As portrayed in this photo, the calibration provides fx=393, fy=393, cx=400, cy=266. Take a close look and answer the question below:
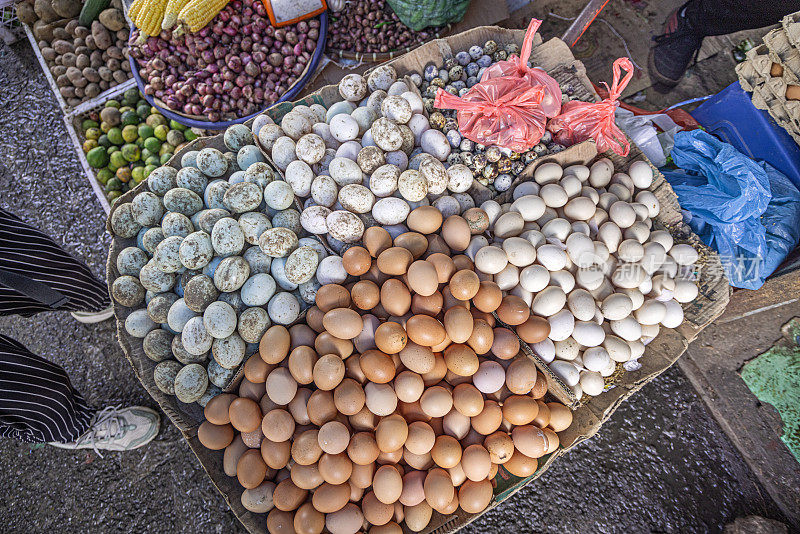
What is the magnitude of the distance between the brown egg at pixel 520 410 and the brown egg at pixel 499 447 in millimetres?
78

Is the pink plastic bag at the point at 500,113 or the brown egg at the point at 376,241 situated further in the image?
the pink plastic bag at the point at 500,113

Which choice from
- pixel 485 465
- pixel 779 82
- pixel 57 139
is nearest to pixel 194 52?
pixel 57 139

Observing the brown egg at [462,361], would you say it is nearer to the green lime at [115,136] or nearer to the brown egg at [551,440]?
the brown egg at [551,440]

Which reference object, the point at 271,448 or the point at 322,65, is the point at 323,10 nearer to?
the point at 322,65

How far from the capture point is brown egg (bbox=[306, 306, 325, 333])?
5.64ft

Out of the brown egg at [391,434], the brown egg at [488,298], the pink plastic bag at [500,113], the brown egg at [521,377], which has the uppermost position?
the pink plastic bag at [500,113]

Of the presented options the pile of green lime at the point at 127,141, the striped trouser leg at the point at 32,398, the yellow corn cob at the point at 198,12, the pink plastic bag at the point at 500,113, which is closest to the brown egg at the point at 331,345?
the pink plastic bag at the point at 500,113

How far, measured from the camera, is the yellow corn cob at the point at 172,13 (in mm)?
2763

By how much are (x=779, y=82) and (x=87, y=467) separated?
470 cm

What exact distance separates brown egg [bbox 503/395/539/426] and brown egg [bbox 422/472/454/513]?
36 cm

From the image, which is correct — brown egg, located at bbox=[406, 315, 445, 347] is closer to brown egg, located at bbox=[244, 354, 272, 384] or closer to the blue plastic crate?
brown egg, located at bbox=[244, 354, 272, 384]

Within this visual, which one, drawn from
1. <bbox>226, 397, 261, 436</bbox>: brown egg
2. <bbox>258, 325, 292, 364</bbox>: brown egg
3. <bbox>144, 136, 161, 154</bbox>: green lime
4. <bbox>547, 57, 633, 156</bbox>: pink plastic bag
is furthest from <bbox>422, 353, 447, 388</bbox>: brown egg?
<bbox>144, 136, 161, 154</bbox>: green lime

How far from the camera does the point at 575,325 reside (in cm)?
186

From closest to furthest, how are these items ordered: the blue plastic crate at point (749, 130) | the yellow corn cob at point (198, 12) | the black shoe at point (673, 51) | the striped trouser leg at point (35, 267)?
the striped trouser leg at point (35, 267)
the blue plastic crate at point (749, 130)
the yellow corn cob at point (198, 12)
the black shoe at point (673, 51)
